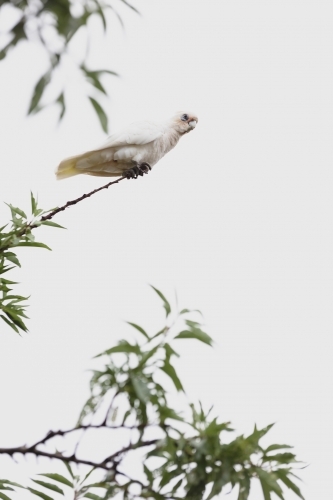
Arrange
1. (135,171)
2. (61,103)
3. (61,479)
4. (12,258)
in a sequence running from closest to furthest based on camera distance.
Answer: (61,103) < (61,479) < (12,258) < (135,171)

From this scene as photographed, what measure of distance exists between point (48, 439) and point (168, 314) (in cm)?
34

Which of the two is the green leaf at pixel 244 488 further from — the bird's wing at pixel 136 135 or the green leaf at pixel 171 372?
the bird's wing at pixel 136 135

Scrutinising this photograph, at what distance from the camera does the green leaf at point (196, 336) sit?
1680mm

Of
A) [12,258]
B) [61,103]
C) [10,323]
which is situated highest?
[12,258]

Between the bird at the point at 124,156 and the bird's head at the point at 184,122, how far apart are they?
167mm

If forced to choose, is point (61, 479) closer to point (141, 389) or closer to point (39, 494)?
point (39, 494)

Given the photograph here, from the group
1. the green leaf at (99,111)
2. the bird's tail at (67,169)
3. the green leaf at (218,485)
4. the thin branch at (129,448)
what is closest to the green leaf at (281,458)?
the green leaf at (218,485)

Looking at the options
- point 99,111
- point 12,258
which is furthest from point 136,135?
point 99,111

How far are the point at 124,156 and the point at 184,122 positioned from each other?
49 centimetres

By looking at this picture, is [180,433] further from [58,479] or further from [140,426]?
[58,479]

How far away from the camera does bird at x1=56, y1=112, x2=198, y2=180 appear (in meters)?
3.60

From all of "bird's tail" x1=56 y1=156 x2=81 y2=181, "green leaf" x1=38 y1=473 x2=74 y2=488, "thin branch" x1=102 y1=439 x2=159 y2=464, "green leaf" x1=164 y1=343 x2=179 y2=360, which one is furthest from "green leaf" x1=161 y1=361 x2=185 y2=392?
"bird's tail" x1=56 y1=156 x2=81 y2=181

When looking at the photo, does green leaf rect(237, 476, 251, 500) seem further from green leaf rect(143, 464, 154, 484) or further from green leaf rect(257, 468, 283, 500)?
green leaf rect(143, 464, 154, 484)

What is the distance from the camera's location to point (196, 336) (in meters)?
1.69
